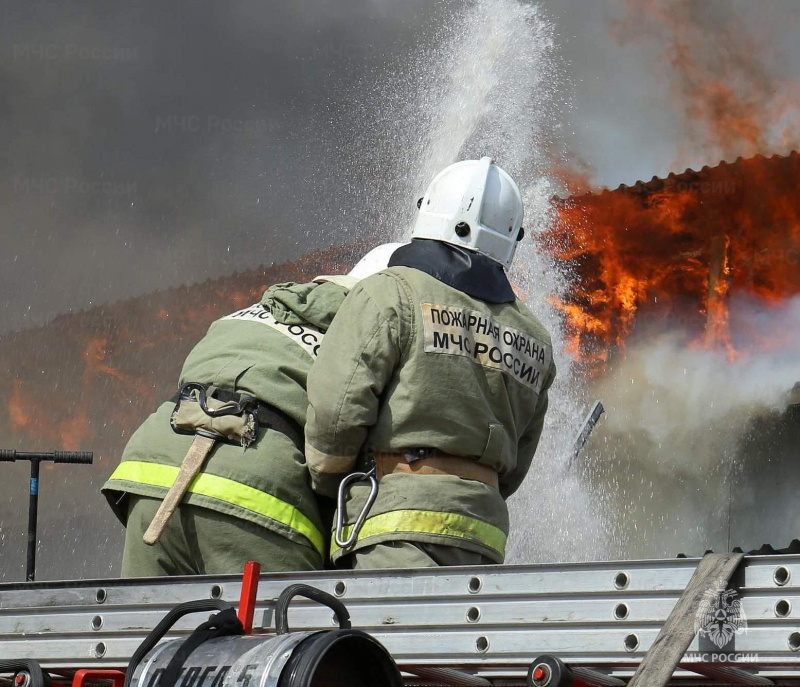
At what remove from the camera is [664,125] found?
43.5 ft

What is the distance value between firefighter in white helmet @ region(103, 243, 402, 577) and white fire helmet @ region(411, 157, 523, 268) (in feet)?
1.36

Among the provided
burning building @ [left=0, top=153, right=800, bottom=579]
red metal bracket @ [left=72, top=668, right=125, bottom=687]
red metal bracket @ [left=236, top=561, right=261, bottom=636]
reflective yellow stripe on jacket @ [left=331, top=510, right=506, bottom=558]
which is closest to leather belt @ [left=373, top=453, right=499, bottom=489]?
reflective yellow stripe on jacket @ [left=331, top=510, right=506, bottom=558]

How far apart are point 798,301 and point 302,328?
30.9 ft

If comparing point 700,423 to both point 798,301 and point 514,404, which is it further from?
point 514,404

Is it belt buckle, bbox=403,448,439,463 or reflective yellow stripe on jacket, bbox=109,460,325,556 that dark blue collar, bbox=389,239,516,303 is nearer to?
belt buckle, bbox=403,448,439,463

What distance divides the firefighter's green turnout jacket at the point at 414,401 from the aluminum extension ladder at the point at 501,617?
25.2 inches

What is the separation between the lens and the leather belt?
353 centimetres

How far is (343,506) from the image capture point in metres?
3.61

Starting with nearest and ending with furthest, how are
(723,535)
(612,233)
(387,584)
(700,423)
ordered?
(387,584) < (723,535) < (700,423) < (612,233)

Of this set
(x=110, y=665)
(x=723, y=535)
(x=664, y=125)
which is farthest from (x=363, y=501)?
(x=664, y=125)

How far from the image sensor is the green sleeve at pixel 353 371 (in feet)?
11.4

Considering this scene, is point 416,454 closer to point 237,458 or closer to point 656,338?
point 237,458

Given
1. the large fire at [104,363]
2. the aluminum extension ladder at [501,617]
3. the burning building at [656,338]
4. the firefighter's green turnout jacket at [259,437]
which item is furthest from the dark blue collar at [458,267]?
the large fire at [104,363]

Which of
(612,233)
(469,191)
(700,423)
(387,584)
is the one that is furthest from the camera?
(612,233)
